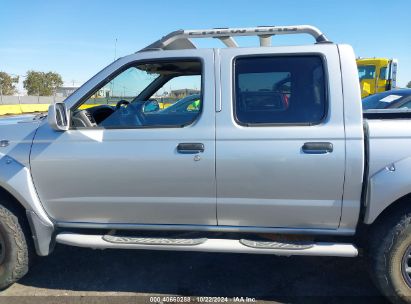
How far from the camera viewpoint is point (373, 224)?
2754 mm

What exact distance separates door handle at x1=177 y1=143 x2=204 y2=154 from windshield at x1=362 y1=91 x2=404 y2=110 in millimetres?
4571

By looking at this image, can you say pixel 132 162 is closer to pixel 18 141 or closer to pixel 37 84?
pixel 18 141

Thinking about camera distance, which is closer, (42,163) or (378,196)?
(378,196)

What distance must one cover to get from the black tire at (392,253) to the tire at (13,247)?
2.70 metres

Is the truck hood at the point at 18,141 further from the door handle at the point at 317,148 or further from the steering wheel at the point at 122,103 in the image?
the door handle at the point at 317,148

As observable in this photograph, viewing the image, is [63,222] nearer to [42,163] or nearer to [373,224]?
[42,163]

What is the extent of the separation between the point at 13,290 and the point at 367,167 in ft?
9.88

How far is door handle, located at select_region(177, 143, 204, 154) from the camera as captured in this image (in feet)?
8.89

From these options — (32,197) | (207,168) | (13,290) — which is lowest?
(13,290)

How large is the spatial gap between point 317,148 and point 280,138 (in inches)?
10.4

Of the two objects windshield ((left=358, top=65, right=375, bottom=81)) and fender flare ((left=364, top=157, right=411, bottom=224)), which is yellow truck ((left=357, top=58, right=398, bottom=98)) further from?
fender flare ((left=364, top=157, right=411, bottom=224))

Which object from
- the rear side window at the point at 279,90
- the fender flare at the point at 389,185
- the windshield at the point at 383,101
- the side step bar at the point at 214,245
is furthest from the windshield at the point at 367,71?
the side step bar at the point at 214,245

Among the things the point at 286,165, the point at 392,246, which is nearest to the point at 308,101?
the point at 286,165

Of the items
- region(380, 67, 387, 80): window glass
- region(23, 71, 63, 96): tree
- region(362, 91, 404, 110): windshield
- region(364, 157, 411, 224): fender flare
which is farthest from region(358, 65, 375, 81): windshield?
region(23, 71, 63, 96): tree
